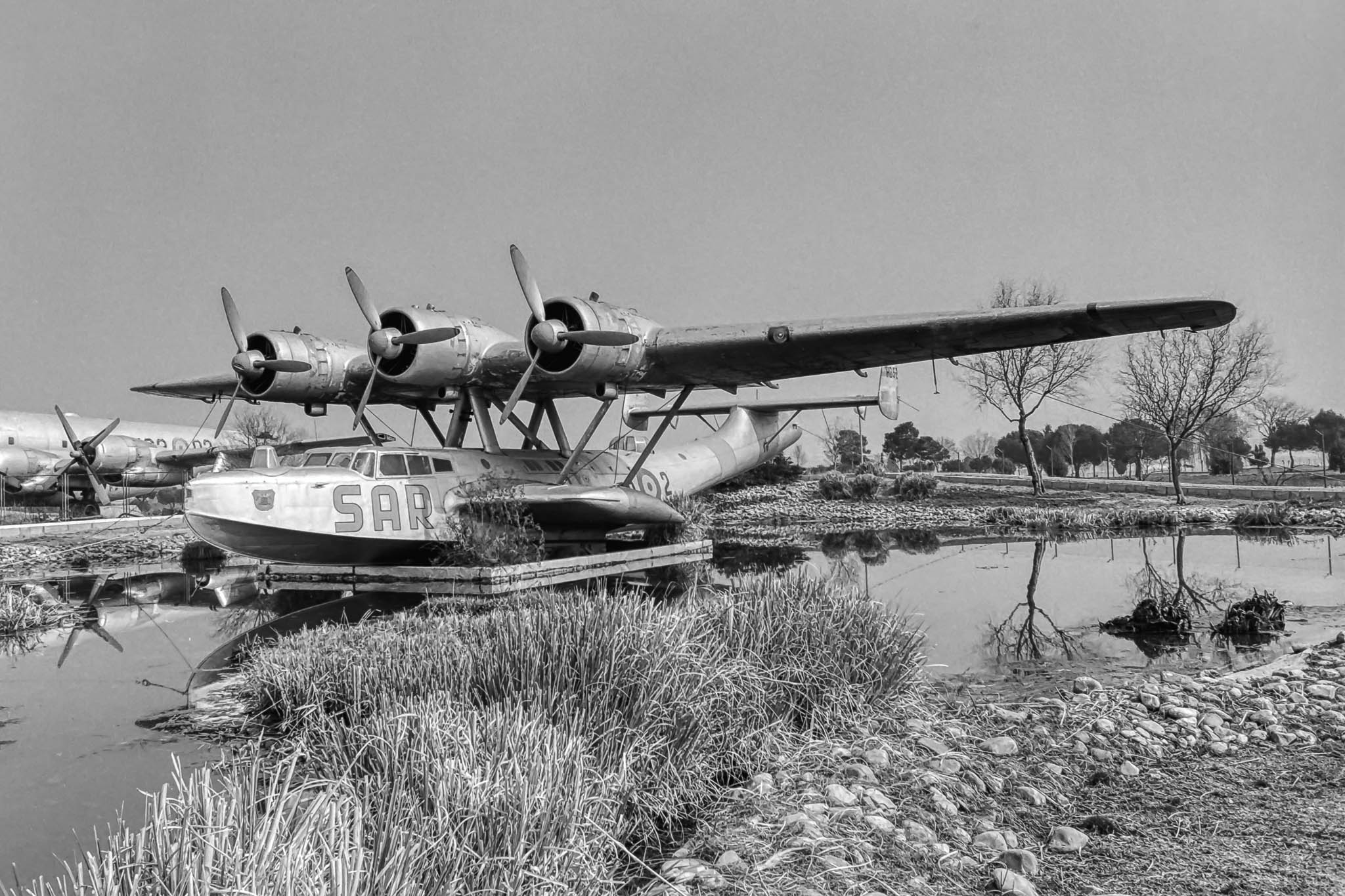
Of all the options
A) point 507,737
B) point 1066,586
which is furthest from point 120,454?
point 507,737

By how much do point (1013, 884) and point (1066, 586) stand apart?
33.6 feet

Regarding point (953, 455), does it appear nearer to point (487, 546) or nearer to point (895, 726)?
point (487, 546)

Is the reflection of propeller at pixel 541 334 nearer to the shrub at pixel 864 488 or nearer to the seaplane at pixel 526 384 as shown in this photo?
the seaplane at pixel 526 384

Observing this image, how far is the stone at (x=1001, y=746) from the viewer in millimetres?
4777

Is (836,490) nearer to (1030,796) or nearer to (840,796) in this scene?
(1030,796)

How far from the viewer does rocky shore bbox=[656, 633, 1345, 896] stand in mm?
3195

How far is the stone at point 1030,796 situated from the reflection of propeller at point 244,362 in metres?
15.1

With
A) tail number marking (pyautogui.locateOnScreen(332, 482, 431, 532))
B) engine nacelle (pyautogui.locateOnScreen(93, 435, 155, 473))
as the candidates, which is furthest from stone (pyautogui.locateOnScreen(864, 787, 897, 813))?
engine nacelle (pyautogui.locateOnScreen(93, 435, 155, 473))

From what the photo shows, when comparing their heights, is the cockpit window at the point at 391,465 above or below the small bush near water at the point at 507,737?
above

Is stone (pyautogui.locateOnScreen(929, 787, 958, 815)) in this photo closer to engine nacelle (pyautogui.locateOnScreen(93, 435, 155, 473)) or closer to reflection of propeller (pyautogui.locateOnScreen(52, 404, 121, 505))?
reflection of propeller (pyautogui.locateOnScreen(52, 404, 121, 505))

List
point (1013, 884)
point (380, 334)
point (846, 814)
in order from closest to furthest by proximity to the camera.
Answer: point (1013, 884) → point (846, 814) → point (380, 334)

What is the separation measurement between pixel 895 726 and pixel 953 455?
3356 inches

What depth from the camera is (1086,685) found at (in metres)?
6.25

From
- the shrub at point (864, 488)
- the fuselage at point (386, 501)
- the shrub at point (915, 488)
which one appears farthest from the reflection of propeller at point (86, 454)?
the shrub at point (915, 488)
